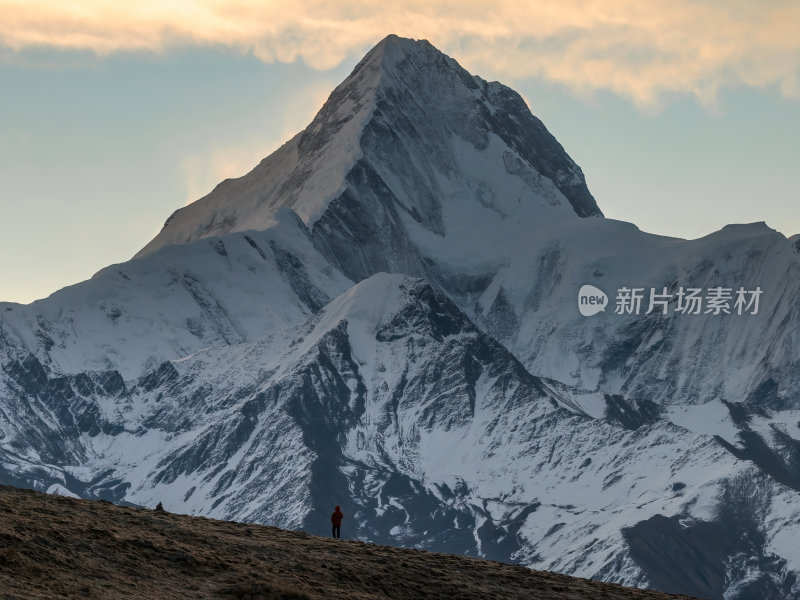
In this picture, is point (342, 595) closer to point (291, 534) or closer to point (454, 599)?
point (454, 599)

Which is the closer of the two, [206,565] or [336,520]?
[206,565]

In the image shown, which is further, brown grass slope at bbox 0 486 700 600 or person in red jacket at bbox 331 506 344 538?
person in red jacket at bbox 331 506 344 538

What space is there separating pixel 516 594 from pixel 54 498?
18678 millimetres

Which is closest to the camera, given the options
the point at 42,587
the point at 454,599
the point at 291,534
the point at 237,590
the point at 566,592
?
the point at 42,587

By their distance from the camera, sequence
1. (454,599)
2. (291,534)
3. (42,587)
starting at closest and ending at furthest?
(42,587) → (454,599) → (291,534)

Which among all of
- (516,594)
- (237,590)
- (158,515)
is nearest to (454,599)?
(516,594)

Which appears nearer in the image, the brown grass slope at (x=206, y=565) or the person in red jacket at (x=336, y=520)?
the brown grass slope at (x=206, y=565)

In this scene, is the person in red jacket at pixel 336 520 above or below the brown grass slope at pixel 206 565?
above

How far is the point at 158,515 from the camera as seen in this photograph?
86.9 meters

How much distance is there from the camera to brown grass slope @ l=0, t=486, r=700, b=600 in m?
70.4

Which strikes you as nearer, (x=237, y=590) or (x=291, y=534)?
(x=237, y=590)

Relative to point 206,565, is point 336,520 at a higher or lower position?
higher

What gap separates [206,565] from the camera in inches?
2990

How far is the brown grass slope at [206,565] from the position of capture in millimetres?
70375
